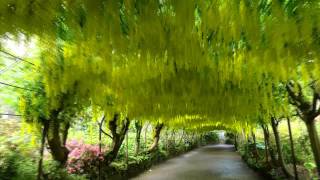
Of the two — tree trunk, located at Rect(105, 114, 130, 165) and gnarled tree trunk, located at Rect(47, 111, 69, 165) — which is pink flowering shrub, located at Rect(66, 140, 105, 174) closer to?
tree trunk, located at Rect(105, 114, 130, 165)

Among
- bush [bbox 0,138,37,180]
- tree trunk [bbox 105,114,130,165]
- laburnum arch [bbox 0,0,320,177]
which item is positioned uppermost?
laburnum arch [bbox 0,0,320,177]

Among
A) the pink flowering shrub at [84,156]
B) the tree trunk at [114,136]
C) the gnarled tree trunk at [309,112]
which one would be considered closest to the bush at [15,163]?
the pink flowering shrub at [84,156]

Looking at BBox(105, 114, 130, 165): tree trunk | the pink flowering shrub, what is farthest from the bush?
BBox(105, 114, 130, 165): tree trunk

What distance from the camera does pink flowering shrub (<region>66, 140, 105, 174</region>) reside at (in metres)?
9.45

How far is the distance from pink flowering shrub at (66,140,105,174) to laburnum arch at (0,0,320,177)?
1738 millimetres

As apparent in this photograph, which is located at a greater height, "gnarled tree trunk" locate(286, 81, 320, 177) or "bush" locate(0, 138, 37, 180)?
"gnarled tree trunk" locate(286, 81, 320, 177)

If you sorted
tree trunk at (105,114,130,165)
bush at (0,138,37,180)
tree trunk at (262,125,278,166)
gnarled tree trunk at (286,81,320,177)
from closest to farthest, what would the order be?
bush at (0,138,37,180), gnarled tree trunk at (286,81,320,177), tree trunk at (105,114,130,165), tree trunk at (262,125,278,166)

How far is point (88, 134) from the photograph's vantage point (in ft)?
37.9

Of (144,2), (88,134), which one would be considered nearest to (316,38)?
(144,2)

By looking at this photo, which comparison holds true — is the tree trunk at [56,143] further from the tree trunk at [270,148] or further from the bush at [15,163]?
the tree trunk at [270,148]

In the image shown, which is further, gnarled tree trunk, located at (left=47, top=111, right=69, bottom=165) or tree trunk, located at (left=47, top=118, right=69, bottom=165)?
tree trunk, located at (left=47, top=118, right=69, bottom=165)

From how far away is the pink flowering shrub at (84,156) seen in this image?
9453mm

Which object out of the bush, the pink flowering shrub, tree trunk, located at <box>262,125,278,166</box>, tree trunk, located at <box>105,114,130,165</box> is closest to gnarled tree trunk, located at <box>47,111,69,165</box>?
the bush

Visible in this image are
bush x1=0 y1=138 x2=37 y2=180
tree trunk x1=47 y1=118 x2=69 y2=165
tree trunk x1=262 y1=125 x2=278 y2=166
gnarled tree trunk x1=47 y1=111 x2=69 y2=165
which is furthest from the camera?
tree trunk x1=262 y1=125 x2=278 y2=166
